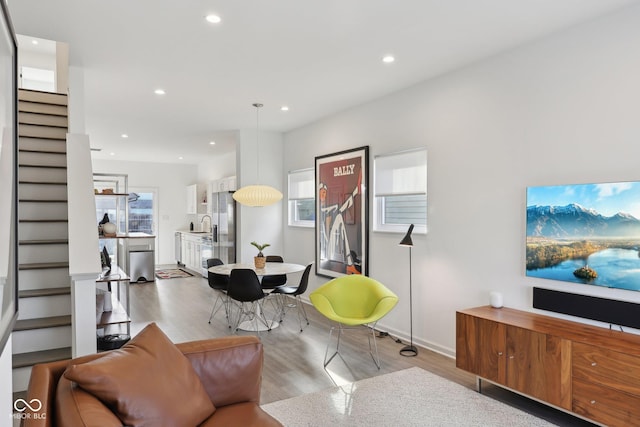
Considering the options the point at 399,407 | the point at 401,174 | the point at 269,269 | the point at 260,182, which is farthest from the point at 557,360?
the point at 260,182

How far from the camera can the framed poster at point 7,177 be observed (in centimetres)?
136

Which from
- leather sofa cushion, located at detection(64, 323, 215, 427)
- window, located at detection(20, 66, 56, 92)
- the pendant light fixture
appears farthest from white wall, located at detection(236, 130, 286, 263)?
leather sofa cushion, located at detection(64, 323, 215, 427)

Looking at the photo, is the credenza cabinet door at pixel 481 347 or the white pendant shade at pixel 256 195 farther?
the white pendant shade at pixel 256 195

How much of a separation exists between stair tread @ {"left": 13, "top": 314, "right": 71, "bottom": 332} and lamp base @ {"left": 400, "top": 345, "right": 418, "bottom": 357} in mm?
2935

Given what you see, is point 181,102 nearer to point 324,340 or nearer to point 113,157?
point 324,340

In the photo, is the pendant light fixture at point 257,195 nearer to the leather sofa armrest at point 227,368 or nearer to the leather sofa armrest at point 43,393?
the leather sofa armrest at point 227,368

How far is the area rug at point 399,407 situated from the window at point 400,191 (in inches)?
66.1

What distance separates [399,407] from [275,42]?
296 centimetres

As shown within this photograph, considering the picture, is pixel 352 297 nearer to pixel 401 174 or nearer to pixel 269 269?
pixel 269 269

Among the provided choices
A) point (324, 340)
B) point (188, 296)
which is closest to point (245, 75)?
point (324, 340)

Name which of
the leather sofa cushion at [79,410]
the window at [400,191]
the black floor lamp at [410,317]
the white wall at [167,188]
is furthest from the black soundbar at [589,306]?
the white wall at [167,188]

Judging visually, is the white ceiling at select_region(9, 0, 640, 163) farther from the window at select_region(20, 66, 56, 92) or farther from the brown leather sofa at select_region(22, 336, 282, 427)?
the window at select_region(20, 66, 56, 92)

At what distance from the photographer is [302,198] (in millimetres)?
6574

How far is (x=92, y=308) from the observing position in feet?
8.86
